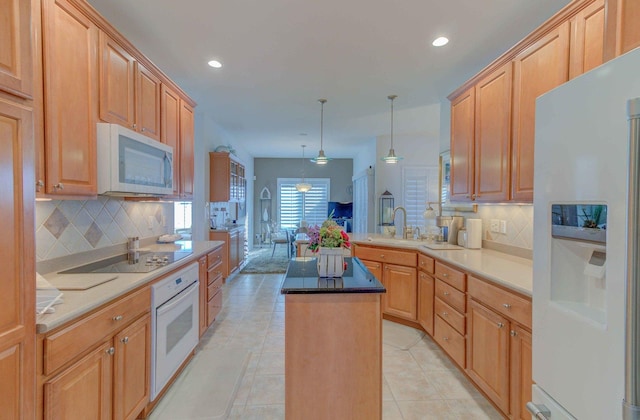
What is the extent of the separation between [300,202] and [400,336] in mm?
6648

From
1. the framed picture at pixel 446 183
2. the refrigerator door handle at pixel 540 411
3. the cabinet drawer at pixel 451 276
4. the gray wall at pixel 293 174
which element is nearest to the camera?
the refrigerator door handle at pixel 540 411

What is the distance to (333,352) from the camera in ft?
5.46

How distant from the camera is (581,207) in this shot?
0.89 metres

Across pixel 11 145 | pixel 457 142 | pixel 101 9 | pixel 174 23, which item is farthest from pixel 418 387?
pixel 101 9

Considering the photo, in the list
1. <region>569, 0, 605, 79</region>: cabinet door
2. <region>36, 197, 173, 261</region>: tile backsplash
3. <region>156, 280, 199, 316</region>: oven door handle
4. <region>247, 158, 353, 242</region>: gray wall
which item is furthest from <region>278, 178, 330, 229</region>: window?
<region>569, 0, 605, 79</region>: cabinet door

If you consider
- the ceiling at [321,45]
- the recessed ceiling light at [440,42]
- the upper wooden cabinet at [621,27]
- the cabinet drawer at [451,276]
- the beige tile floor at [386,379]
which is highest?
the ceiling at [321,45]

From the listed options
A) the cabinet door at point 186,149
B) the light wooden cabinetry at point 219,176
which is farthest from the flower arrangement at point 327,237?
the light wooden cabinetry at point 219,176

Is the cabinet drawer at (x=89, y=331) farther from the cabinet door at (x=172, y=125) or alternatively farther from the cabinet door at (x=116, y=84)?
the cabinet door at (x=172, y=125)

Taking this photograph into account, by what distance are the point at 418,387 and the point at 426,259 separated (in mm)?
1141

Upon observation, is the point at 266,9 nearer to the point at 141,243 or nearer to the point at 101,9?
the point at 101,9

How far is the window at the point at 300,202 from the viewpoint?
9.42 meters

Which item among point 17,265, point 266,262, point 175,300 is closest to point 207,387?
point 175,300

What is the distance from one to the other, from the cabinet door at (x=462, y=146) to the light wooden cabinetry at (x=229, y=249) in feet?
11.5

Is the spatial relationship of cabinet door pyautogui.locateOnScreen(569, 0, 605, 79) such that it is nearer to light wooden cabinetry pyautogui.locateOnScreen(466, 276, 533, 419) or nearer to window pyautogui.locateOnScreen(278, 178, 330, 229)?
light wooden cabinetry pyautogui.locateOnScreen(466, 276, 533, 419)
